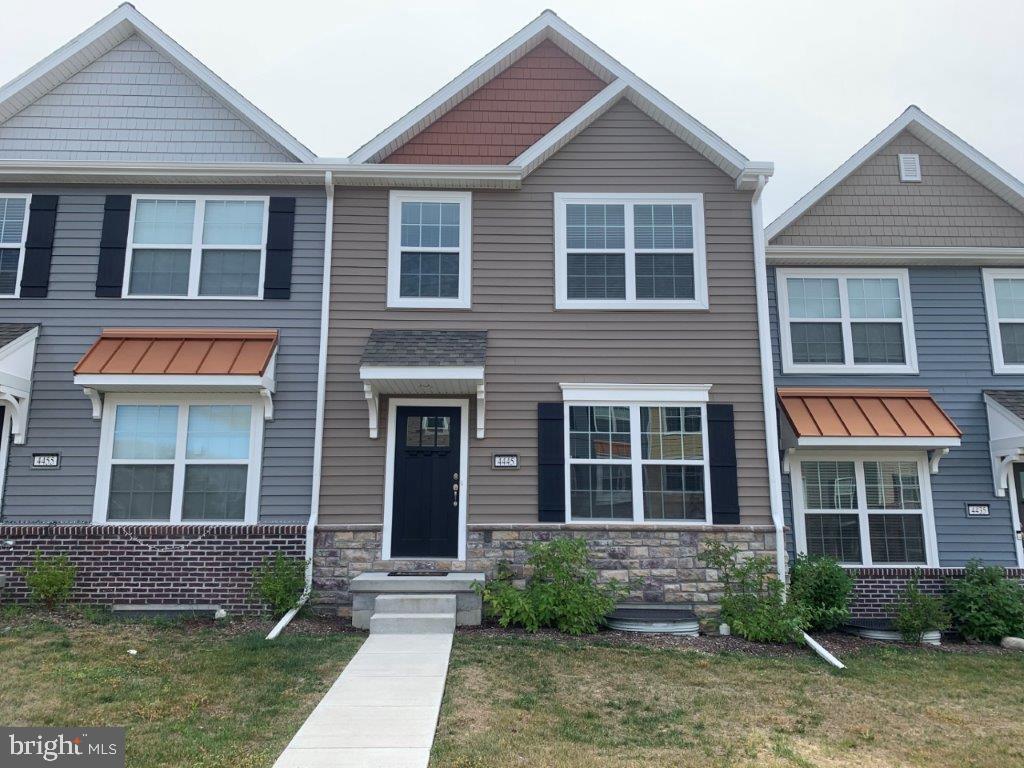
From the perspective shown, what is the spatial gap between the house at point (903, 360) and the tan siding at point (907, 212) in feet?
0.07

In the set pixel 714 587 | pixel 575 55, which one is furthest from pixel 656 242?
pixel 714 587

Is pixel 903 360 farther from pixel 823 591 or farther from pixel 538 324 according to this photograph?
pixel 538 324

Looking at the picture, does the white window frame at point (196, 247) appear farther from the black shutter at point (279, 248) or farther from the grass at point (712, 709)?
the grass at point (712, 709)

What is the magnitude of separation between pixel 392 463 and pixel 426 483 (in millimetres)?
505

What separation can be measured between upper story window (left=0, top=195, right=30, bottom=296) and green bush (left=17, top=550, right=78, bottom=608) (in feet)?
11.4

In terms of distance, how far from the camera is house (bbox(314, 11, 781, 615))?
807cm

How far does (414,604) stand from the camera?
23.6ft

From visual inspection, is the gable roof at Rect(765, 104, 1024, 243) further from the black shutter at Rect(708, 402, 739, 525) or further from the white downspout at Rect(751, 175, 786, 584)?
the black shutter at Rect(708, 402, 739, 525)

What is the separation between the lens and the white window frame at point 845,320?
30.9 feet

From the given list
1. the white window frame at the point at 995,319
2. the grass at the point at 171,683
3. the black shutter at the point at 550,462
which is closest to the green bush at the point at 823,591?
the black shutter at the point at 550,462

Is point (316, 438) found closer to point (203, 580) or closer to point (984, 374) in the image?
point (203, 580)

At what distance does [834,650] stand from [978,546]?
10.5 feet

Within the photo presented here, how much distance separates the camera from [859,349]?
31.2 ft

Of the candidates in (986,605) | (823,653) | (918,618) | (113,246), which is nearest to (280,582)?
(113,246)
